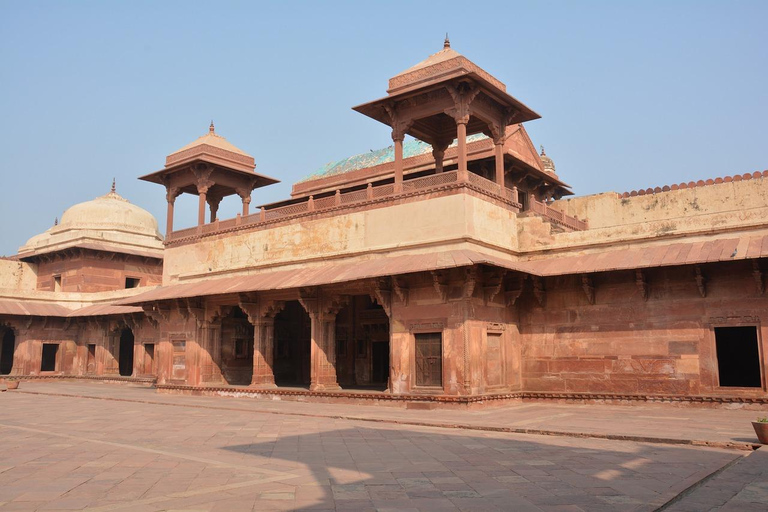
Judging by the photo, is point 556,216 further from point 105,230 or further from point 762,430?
point 105,230

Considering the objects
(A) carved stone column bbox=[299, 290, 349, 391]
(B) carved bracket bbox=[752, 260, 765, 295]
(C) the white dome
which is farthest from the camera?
(C) the white dome

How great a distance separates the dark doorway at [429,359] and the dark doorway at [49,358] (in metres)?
24.7

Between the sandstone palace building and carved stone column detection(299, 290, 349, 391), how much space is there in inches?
2.3

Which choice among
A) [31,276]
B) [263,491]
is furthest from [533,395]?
[31,276]

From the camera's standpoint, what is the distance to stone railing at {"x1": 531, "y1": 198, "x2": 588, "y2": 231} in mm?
18609

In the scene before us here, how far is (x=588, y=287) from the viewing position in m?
15.8

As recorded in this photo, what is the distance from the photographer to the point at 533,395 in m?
16.7

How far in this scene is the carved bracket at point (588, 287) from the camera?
51.6 ft

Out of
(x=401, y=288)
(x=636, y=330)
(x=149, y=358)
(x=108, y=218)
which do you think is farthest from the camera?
(x=108, y=218)

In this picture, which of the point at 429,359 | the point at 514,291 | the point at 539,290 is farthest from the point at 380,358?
the point at 539,290

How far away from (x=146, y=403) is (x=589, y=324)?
12002 mm

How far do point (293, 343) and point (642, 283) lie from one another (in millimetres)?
14069

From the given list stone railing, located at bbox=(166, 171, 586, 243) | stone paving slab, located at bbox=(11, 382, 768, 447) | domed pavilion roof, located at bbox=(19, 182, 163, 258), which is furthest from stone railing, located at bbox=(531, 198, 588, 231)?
domed pavilion roof, located at bbox=(19, 182, 163, 258)

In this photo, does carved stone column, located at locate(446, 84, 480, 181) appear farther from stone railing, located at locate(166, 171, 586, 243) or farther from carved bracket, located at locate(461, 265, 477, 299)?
carved bracket, located at locate(461, 265, 477, 299)
